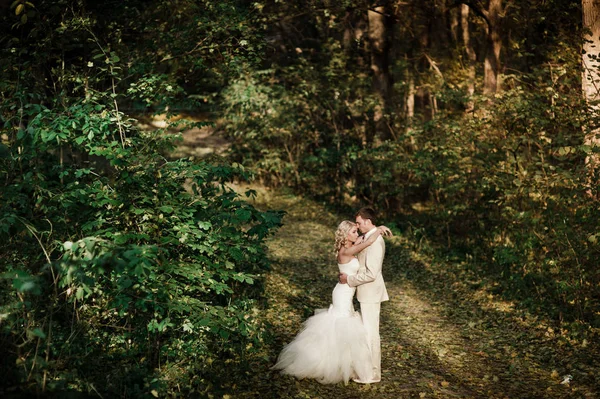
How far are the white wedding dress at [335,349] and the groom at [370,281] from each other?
4.1 inches

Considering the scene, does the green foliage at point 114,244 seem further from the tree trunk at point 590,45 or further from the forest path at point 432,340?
the tree trunk at point 590,45

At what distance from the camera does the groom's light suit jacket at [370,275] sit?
6551 mm

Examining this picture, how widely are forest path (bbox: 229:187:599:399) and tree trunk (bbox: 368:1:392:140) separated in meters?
5.10

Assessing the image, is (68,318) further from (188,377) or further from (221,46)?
(221,46)

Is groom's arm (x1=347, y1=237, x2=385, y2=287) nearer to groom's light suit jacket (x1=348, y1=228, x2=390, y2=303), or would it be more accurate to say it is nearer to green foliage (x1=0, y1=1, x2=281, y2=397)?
groom's light suit jacket (x1=348, y1=228, x2=390, y2=303)

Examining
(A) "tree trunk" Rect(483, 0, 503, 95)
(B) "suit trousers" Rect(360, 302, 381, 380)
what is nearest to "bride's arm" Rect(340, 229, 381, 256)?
(B) "suit trousers" Rect(360, 302, 381, 380)

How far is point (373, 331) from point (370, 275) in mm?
786

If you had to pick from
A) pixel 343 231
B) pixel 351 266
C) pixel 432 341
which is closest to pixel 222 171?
pixel 343 231

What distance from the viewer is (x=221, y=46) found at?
10203mm

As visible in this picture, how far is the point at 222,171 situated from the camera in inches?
264

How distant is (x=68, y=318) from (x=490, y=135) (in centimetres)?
896

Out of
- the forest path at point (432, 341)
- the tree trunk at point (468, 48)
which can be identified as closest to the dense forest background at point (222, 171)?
the tree trunk at point (468, 48)

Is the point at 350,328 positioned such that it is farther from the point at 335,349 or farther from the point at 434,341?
the point at 434,341

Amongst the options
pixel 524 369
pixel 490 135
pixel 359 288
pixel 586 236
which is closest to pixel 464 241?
pixel 490 135
